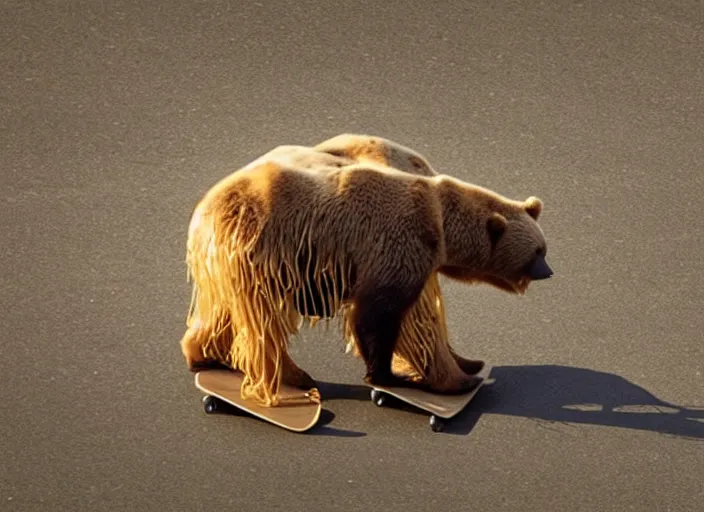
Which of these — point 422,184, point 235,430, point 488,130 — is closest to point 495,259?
point 422,184

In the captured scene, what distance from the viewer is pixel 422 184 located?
367 inches

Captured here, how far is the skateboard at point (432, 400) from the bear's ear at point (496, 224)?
808 mm

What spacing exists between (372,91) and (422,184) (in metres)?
3.06

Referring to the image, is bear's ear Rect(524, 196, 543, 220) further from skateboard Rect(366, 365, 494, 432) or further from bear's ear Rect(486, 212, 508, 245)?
skateboard Rect(366, 365, 494, 432)

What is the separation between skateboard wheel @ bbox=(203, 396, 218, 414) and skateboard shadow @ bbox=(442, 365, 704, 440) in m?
1.11

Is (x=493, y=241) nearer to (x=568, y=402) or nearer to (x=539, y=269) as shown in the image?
(x=539, y=269)

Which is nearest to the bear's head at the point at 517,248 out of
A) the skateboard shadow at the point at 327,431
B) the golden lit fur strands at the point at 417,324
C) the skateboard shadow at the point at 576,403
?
the golden lit fur strands at the point at 417,324

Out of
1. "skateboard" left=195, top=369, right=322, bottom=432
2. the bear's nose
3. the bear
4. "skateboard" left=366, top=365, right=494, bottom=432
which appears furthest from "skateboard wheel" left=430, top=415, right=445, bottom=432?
the bear's nose

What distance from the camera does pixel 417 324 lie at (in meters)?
9.56

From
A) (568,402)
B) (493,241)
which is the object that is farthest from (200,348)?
(568,402)

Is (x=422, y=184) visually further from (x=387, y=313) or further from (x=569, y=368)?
(x=569, y=368)

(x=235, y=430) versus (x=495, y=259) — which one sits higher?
(x=495, y=259)

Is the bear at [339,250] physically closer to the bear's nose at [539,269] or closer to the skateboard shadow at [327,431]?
the bear's nose at [539,269]

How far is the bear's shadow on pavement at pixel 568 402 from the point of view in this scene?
9.62 meters
